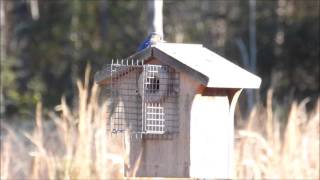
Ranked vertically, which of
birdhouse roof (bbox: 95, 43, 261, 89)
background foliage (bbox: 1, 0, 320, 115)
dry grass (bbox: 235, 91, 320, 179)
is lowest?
dry grass (bbox: 235, 91, 320, 179)

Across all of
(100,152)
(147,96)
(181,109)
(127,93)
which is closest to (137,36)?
(100,152)

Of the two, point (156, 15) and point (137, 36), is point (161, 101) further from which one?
point (137, 36)

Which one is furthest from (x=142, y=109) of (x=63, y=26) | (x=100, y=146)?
(x=63, y=26)

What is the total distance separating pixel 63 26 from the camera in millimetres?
18219

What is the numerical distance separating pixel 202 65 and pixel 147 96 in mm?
318

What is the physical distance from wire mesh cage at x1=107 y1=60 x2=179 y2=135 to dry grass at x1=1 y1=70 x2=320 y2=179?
1.19 meters

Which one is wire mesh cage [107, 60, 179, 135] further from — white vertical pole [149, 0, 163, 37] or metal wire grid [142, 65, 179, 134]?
white vertical pole [149, 0, 163, 37]

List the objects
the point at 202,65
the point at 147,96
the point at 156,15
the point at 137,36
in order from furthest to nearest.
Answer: the point at 137,36
the point at 156,15
the point at 147,96
the point at 202,65

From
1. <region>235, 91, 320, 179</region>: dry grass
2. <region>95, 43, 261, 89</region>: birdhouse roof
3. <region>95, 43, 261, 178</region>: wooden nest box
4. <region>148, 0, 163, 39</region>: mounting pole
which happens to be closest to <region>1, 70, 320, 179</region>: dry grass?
<region>235, 91, 320, 179</region>: dry grass

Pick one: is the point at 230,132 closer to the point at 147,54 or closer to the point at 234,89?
the point at 234,89

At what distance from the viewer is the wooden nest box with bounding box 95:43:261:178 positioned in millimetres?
3410

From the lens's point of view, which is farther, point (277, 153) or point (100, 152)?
point (277, 153)

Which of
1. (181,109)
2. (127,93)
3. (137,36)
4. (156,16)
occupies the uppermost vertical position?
(137,36)

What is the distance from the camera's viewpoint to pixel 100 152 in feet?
17.7
